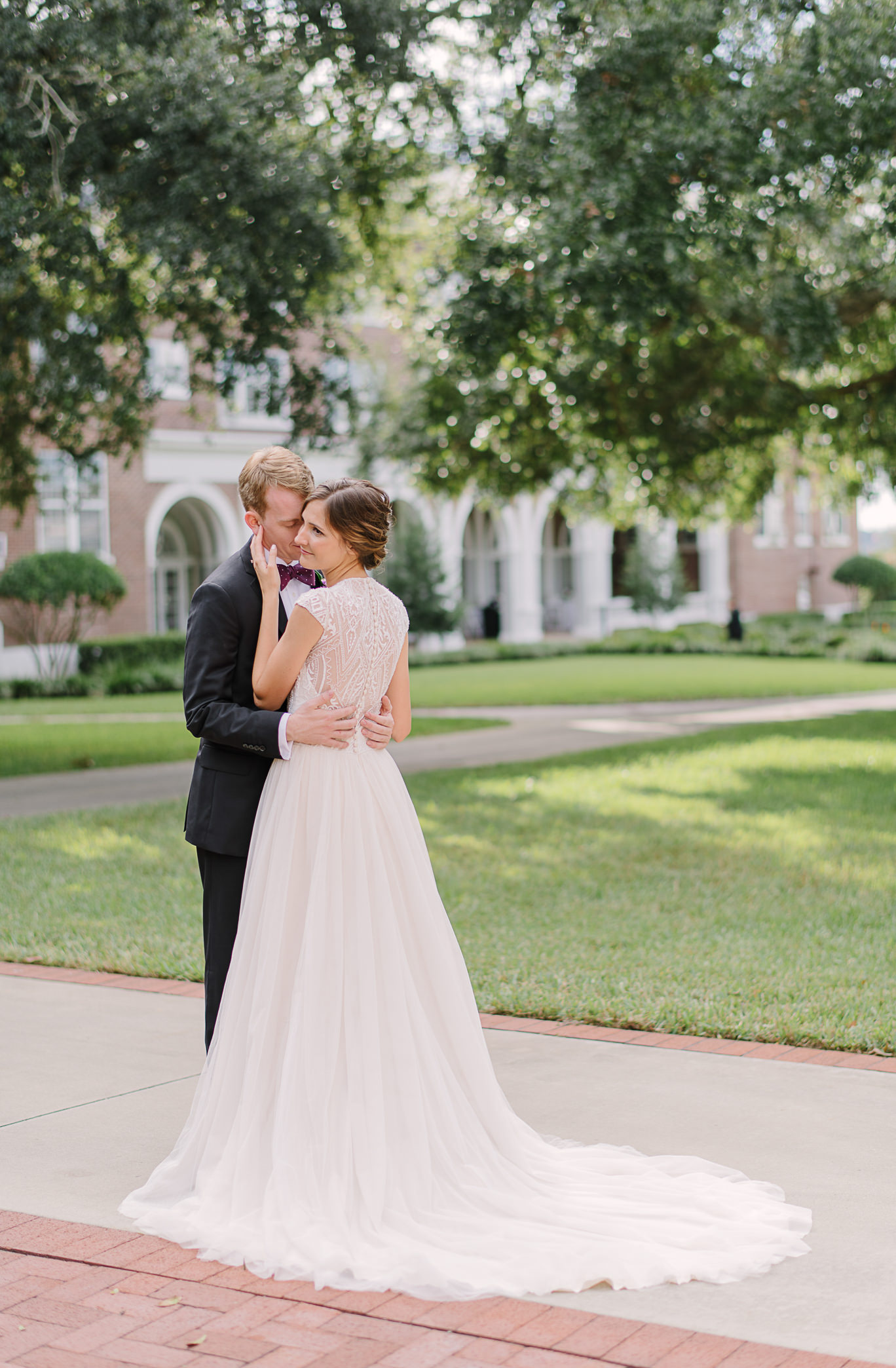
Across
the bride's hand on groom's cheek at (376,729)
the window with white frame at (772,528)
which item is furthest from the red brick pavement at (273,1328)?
the window with white frame at (772,528)

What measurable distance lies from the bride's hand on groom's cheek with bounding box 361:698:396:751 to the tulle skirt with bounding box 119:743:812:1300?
31mm

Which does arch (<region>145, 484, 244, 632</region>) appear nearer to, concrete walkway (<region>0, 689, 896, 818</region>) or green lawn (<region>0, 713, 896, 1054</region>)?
concrete walkway (<region>0, 689, 896, 818</region>)

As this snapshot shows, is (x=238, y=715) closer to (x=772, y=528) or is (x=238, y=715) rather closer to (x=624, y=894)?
(x=624, y=894)

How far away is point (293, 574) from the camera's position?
13.7 feet

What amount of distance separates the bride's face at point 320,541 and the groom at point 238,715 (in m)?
0.14

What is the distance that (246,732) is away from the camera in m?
3.90

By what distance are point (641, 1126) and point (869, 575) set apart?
48277 millimetres

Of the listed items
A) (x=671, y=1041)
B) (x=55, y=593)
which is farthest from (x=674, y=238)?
(x=55, y=593)

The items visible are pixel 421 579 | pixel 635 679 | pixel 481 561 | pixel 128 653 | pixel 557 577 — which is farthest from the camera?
pixel 557 577

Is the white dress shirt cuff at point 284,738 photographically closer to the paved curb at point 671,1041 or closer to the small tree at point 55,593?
the paved curb at point 671,1041

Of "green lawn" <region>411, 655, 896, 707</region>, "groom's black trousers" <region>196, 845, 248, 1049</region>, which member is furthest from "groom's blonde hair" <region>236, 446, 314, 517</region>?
"green lawn" <region>411, 655, 896, 707</region>

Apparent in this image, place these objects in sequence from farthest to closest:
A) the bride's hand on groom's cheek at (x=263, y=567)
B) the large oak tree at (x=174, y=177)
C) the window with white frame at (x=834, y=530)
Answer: the window with white frame at (x=834, y=530)
the large oak tree at (x=174, y=177)
the bride's hand on groom's cheek at (x=263, y=567)

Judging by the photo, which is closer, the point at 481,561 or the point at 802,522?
the point at 481,561

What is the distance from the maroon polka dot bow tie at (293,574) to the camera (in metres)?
4.15
